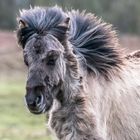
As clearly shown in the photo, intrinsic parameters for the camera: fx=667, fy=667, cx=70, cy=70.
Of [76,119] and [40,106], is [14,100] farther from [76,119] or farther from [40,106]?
[40,106]

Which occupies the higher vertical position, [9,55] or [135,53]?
[9,55]

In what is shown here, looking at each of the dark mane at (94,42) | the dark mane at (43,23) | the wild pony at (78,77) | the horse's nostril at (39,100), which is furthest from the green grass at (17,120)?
the horse's nostril at (39,100)

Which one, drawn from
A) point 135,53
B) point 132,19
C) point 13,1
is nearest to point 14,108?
point 135,53

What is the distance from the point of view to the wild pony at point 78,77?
25.6ft

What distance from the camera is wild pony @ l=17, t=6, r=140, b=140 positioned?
7.82 m

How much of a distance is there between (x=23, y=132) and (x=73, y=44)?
31.3 ft

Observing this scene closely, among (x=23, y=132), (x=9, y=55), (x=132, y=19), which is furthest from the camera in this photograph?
(x=132, y=19)

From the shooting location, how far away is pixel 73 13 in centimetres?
897

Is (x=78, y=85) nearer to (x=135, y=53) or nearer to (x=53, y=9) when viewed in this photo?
(x=53, y=9)

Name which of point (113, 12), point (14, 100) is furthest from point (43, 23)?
point (113, 12)

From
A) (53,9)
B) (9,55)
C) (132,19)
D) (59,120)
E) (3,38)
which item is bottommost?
(59,120)

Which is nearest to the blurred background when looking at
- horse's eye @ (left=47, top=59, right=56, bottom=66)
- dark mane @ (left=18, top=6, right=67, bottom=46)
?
dark mane @ (left=18, top=6, right=67, bottom=46)

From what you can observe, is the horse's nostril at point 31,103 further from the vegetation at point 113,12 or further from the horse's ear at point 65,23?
the vegetation at point 113,12

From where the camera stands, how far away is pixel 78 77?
325 inches
